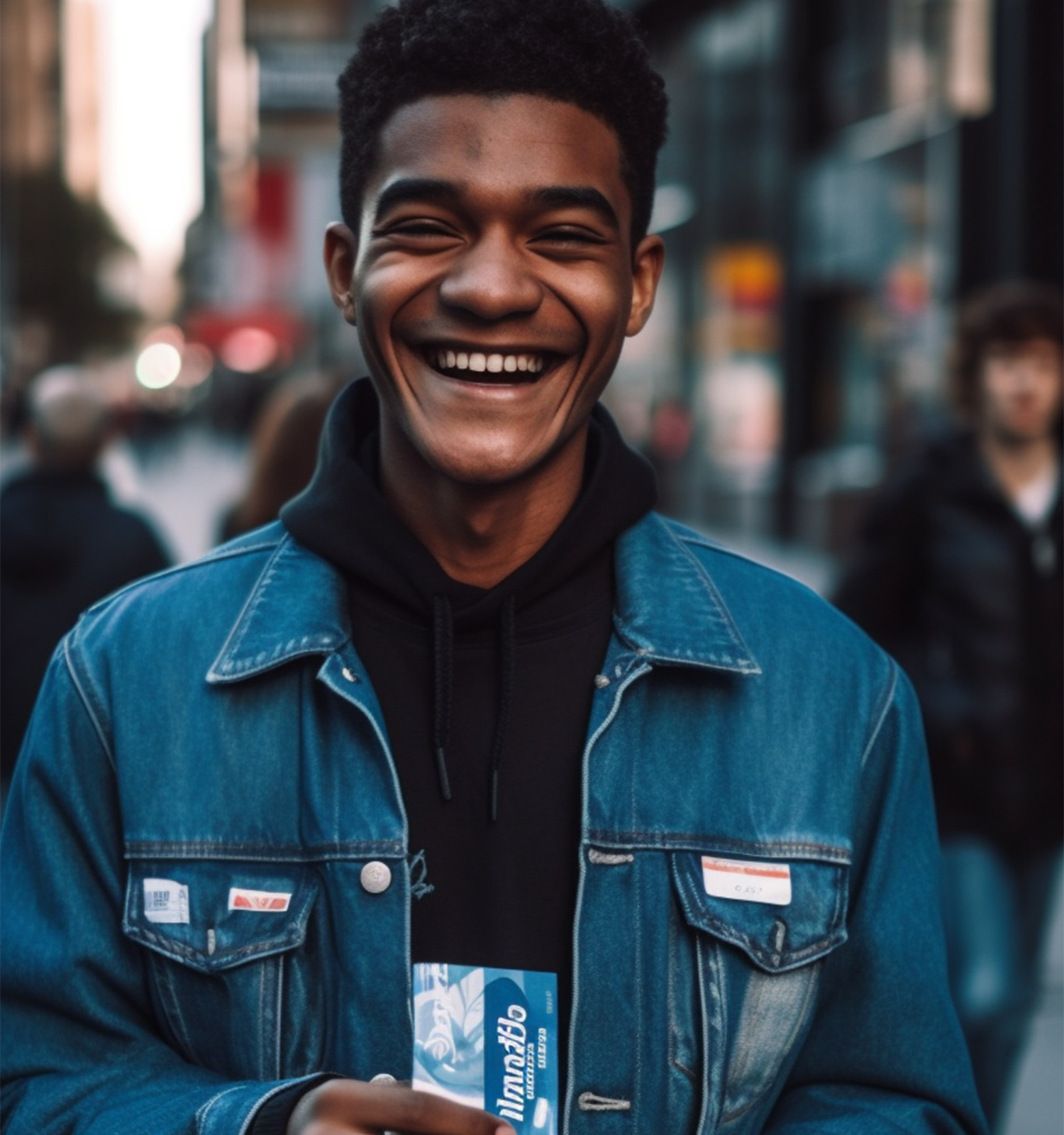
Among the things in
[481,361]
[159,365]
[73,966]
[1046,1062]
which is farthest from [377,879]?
[159,365]

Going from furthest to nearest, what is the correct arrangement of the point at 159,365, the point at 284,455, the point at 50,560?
the point at 159,365 < the point at 50,560 < the point at 284,455

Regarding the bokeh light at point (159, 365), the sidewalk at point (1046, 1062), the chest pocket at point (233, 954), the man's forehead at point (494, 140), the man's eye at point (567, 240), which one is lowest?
the sidewalk at point (1046, 1062)

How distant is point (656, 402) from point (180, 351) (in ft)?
278

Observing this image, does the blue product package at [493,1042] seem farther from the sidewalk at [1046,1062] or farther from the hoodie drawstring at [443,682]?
the sidewalk at [1046,1062]

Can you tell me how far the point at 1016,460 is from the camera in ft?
17.5

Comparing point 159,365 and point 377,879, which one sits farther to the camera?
point 159,365

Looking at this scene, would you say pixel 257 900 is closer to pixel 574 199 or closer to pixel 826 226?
pixel 574 199

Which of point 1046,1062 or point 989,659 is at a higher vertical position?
point 989,659

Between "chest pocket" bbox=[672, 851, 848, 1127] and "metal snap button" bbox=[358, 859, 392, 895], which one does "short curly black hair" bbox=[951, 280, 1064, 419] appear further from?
"metal snap button" bbox=[358, 859, 392, 895]

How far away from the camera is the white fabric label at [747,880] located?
2.19 metres

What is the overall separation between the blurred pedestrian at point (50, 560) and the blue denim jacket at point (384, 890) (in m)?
4.19

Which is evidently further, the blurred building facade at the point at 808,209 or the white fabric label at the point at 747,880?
the blurred building facade at the point at 808,209

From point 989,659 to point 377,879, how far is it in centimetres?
324

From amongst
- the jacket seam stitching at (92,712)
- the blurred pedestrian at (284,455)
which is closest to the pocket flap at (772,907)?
the jacket seam stitching at (92,712)
